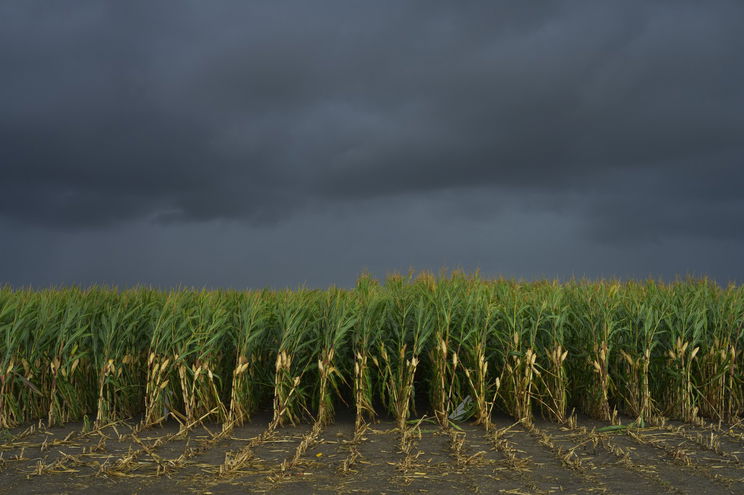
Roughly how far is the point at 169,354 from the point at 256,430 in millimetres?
1299

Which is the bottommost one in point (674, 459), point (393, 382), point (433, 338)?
point (674, 459)

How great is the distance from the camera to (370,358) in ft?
23.6

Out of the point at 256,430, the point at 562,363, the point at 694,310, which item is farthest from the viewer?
the point at 694,310

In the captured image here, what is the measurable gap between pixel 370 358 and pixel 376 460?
1.68 meters

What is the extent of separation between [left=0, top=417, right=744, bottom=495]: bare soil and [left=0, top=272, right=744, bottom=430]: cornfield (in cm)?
33

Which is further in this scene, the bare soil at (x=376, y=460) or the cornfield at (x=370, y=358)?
the cornfield at (x=370, y=358)

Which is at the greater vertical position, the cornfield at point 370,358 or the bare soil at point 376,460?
the cornfield at point 370,358

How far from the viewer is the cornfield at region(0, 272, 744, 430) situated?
6887 mm

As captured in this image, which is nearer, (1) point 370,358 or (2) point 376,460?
(2) point 376,460

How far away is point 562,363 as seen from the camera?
→ 727 centimetres

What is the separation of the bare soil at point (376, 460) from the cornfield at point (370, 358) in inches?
13.1

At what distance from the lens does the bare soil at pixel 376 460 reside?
5.02m

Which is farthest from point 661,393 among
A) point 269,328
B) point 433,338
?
point 269,328

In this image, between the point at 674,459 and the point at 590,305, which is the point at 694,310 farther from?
the point at 674,459
